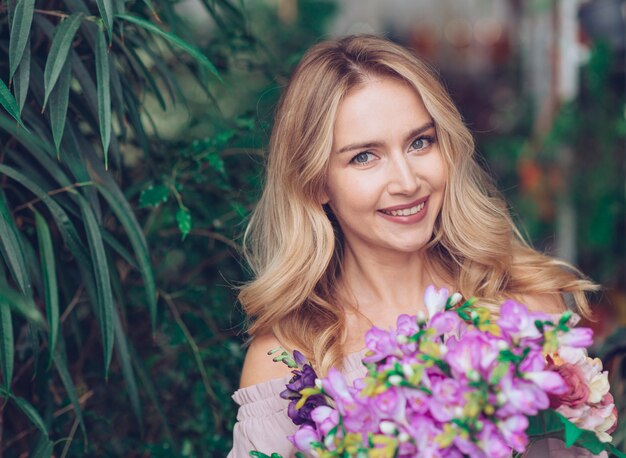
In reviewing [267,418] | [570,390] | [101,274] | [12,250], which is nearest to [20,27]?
[12,250]

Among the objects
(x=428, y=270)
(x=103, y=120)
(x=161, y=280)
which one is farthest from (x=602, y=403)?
(x=161, y=280)

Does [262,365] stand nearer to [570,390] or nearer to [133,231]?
[133,231]

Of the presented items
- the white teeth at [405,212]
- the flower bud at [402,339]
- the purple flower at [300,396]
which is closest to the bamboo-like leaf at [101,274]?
the purple flower at [300,396]

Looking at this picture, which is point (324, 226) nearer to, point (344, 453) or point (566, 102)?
point (344, 453)

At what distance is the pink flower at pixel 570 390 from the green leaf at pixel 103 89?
889 mm

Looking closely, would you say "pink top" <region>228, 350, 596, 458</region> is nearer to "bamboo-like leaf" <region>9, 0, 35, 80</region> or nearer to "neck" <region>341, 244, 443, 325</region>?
"neck" <region>341, 244, 443, 325</region>

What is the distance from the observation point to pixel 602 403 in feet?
4.31

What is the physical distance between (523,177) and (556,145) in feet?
1.02

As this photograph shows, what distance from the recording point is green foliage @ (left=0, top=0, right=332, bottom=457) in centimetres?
162

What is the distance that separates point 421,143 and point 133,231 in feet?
2.17

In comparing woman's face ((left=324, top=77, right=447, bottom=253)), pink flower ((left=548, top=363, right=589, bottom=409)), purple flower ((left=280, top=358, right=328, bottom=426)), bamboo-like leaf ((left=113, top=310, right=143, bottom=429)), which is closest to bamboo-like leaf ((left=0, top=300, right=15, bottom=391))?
bamboo-like leaf ((left=113, top=310, right=143, bottom=429))

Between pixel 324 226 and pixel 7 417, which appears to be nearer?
pixel 324 226

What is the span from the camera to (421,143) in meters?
1.73

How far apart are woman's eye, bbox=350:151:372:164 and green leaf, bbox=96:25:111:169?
1.64 feet
